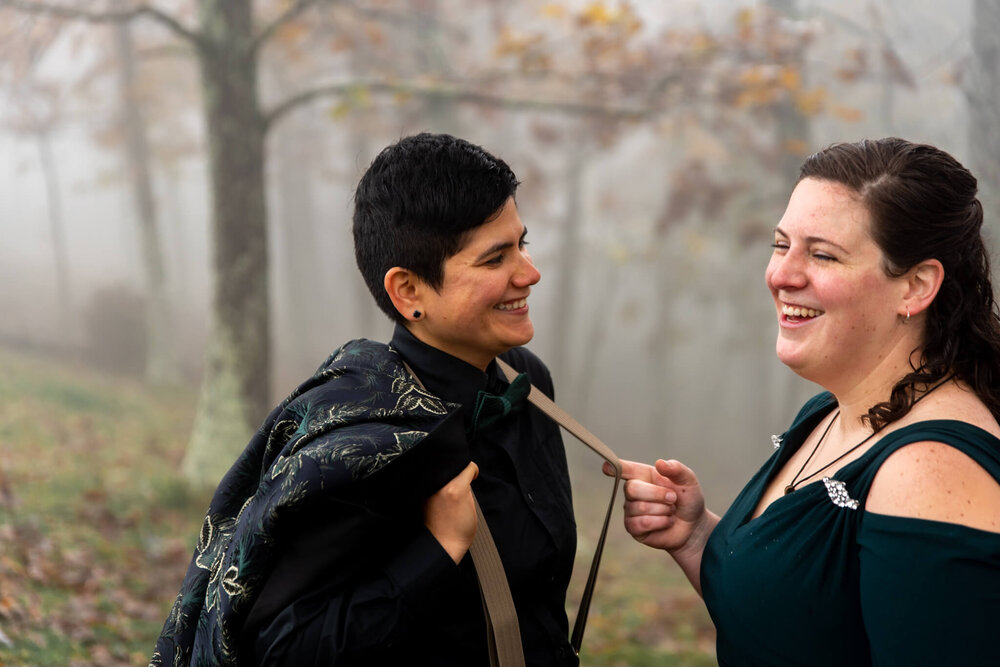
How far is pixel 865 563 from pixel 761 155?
913 cm

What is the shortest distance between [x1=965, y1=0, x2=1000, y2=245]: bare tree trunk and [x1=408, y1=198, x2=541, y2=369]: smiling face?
3574 mm

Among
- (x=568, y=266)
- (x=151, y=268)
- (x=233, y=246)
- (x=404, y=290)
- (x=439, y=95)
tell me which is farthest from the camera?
(x=568, y=266)

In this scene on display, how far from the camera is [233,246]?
252 inches

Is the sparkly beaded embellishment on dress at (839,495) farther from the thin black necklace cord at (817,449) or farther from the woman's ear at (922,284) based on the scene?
the woman's ear at (922,284)

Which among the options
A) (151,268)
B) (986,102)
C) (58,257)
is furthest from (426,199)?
(58,257)

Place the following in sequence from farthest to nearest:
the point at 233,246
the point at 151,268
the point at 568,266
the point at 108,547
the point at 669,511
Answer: the point at 568,266 < the point at 151,268 < the point at 233,246 < the point at 108,547 < the point at 669,511

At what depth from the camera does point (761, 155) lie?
9.93 meters

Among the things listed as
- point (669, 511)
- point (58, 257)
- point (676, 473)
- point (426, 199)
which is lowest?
point (669, 511)

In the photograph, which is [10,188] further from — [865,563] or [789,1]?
[865,563]

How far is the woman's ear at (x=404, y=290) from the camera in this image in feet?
6.56

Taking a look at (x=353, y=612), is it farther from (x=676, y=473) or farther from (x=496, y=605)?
(x=676, y=473)

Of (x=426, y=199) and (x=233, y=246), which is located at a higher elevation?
(x=233, y=246)

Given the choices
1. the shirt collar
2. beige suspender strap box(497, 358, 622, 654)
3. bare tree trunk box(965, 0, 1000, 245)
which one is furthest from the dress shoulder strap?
bare tree trunk box(965, 0, 1000, 245)

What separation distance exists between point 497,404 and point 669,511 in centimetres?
71
